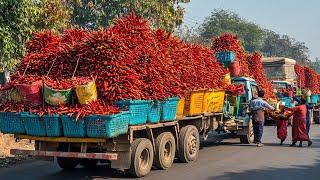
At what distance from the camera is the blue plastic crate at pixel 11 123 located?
8.68 meters

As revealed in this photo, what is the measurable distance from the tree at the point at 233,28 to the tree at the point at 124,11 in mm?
49325

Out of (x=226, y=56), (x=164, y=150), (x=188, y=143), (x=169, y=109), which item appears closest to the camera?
(x=169, y=109)

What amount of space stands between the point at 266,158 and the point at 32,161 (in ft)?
18.5

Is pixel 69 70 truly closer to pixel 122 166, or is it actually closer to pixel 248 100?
pixel 122 166

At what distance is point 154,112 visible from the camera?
30.5ft

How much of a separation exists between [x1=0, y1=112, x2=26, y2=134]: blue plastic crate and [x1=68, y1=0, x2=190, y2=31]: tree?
1664cm

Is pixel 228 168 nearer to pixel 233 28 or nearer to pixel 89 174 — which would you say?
pixel 89 174

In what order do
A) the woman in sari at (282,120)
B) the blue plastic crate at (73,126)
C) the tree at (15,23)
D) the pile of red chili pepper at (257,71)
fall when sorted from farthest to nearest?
the pile of red chili pepper at (257,71) < the woman in sari at (282,120) < the tree at (15,23) < the blue plastic crate at (73,126)

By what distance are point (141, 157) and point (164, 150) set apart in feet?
3.24


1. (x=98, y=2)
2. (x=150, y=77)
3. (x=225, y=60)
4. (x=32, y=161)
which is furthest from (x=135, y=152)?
(x=98, y=2)

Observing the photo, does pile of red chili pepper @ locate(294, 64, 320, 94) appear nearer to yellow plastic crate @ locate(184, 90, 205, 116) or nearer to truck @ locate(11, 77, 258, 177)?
truck @ locate(11, 77, 258, 177)

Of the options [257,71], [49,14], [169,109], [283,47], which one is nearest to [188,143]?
[169,109]

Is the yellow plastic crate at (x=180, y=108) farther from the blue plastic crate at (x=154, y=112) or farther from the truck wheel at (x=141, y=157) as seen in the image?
the truck wheel at (x=141, y=157)

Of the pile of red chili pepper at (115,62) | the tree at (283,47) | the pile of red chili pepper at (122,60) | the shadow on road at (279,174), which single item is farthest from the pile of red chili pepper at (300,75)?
the tree at (283,47)
